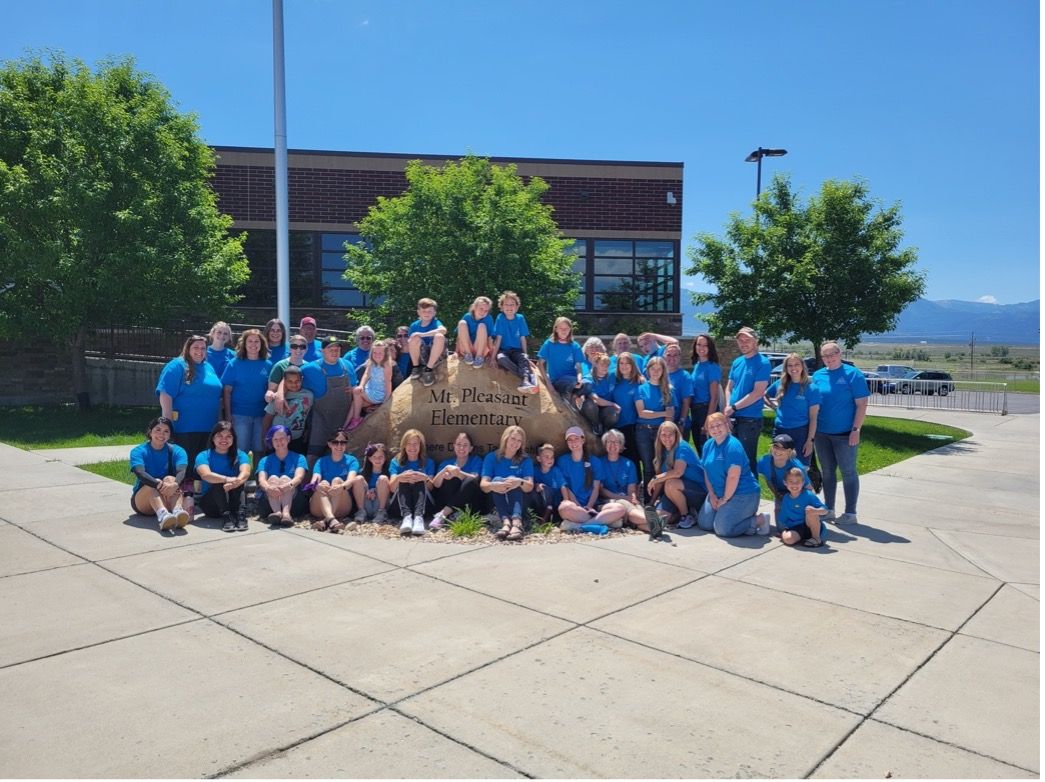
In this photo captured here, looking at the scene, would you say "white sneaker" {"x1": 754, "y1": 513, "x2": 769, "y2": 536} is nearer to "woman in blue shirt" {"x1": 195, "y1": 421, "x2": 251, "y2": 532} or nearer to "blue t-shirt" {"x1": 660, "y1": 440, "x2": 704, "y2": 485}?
"blue t-shirt" {"x1": 660, "y1": 440, "x2": 704, "y2": 485}

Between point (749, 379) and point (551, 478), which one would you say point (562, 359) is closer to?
point (551, 478)

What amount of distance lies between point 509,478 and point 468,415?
116 cm

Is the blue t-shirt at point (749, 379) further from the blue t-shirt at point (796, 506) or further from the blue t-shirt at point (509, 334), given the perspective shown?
the blue t-shirt at point (509, 334)

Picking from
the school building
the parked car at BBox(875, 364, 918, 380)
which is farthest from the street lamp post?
the parked car at BBox(875, 364, 918, 380)

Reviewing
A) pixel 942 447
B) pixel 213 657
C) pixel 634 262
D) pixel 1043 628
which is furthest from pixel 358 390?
pixel 634 262

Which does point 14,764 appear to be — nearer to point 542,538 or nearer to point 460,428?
point 542,538

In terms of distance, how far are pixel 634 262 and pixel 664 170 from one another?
108 inches

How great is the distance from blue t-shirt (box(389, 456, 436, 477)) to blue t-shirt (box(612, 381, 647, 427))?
191 cm

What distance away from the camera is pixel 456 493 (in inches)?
301

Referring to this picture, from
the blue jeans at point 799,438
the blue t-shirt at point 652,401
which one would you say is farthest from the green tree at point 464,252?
the blue jeans at point 799,438

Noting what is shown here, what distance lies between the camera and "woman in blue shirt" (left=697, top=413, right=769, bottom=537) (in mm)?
7047

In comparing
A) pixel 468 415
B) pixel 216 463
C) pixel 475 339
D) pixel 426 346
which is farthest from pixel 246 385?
pixel 475 339

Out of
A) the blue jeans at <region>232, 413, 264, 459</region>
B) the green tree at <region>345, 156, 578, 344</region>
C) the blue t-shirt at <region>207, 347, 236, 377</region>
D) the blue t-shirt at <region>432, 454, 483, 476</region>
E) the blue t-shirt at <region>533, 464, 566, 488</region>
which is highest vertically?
the green tree at <region>345, 156, 578, 344</region>

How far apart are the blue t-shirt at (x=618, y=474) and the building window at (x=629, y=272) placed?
673 inches
